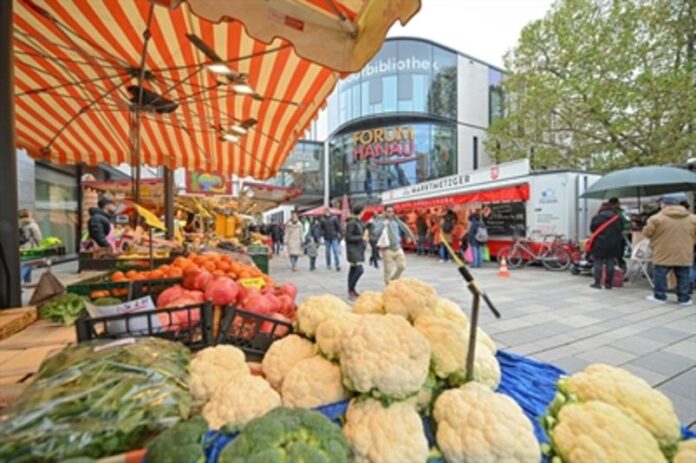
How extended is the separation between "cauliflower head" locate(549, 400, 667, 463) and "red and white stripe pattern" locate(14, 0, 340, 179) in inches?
109

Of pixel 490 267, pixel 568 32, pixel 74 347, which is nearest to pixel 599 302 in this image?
pixel 490 267

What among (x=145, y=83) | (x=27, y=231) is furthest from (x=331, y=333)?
(x=27, y=231)

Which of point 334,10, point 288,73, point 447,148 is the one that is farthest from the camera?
point 447,148

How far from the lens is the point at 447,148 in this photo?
30000 millimetres

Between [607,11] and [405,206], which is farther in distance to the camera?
[405,206]

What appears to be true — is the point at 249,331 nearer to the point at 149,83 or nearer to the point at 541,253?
the point at 149,83

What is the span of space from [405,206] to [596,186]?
33.3ft

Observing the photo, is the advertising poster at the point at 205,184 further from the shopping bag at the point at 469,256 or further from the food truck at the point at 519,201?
the food truck at the point at 519,201

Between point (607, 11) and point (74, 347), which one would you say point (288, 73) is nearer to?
point (74, 347)

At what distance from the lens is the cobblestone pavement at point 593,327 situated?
10.9ft

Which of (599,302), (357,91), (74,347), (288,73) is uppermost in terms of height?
(357,91)

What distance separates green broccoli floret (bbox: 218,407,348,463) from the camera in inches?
32.7

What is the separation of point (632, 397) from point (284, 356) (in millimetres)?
1277

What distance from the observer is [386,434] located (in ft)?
3.13
